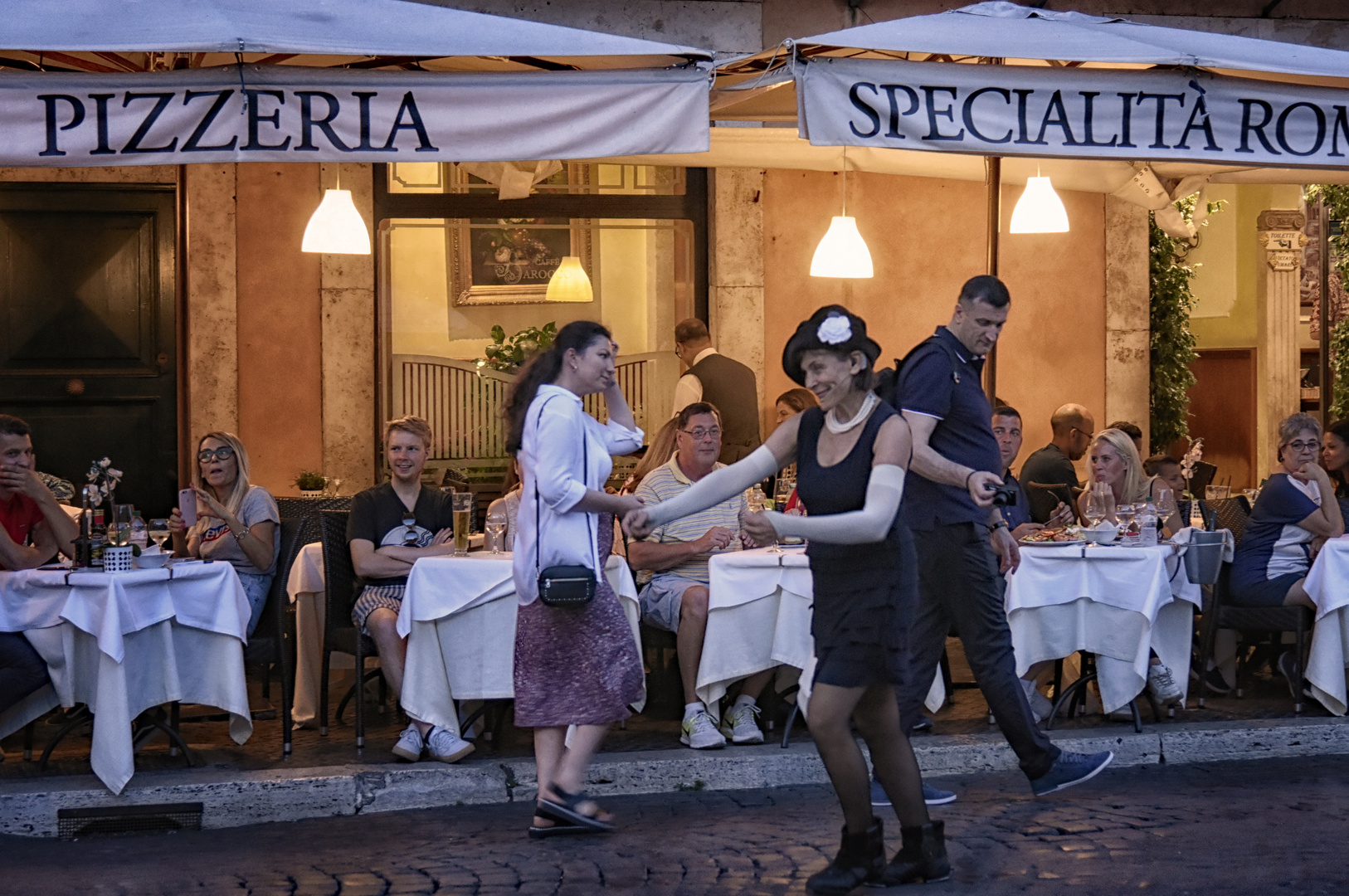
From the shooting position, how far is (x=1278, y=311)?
20.1 meters

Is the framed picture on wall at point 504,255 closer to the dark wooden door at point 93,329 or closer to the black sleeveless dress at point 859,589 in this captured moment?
the dark wooden door at point 93,329

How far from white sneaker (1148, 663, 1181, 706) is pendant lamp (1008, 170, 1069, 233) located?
3.47m

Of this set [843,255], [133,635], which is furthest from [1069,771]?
[843,255]

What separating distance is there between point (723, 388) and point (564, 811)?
485 centimetres

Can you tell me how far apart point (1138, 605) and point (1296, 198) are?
49.2 ft

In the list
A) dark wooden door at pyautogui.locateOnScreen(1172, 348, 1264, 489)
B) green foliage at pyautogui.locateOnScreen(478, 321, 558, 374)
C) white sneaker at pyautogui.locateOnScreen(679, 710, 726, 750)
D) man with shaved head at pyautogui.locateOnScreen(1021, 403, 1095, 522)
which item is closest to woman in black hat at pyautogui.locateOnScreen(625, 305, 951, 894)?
white sneaker at pyautogui.locateOnScreen(679, 710, 726, 750)

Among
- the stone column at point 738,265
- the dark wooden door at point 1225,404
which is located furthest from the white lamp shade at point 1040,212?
the dark wooden door at point 1225,404

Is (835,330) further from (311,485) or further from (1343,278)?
(1343,278)

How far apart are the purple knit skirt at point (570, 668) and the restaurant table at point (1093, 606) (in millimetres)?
2038

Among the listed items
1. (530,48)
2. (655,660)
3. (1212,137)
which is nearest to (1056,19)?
(1212,137)

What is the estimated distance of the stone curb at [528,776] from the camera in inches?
241

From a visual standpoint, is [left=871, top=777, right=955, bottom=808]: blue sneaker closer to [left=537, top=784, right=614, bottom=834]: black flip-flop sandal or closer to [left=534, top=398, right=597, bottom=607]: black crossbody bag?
[left=537, top=784, right=614, bottom=834]: black flip-flop sandal

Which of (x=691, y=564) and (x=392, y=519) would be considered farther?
(x=691, y=564)

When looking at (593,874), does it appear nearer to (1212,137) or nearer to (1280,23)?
(1212,137)
